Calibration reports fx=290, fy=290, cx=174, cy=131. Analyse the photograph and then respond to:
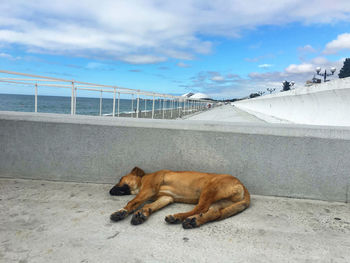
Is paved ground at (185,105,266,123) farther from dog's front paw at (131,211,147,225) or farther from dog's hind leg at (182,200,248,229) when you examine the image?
dog's front paw at (131,211,147,225)

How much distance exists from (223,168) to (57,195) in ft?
7.43

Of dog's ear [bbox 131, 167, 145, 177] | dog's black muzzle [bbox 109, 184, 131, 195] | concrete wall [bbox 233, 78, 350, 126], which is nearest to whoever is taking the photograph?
dog's black muzzle [bbox 109, 184, 131, 195]

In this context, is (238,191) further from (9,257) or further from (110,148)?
(9,257)

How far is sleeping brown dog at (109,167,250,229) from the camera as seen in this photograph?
3.14 metres

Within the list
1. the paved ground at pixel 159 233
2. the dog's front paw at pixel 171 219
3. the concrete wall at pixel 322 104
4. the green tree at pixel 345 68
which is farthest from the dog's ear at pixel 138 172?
the green tree at pixel 345 68

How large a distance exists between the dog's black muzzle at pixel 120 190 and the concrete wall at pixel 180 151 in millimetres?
404

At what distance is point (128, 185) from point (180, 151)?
87 cm

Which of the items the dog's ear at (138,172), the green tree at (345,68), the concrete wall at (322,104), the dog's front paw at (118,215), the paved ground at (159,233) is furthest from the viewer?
the green tree at (345,68)

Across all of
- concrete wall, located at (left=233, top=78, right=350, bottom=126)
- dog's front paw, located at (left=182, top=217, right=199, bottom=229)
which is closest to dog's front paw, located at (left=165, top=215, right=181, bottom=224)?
dog's front paw, located at (left=182, top=217, right=199, bottom=229)

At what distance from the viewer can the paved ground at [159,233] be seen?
2.47 metres

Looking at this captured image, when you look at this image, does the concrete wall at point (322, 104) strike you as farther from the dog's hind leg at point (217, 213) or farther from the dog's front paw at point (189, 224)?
the dog's front paw at point (189, 224)

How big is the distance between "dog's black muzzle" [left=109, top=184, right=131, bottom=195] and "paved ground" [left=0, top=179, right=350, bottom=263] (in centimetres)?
8

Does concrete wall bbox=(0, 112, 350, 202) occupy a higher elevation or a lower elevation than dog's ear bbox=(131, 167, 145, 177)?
higher

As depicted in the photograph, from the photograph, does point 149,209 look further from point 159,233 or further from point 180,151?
point 180,151
